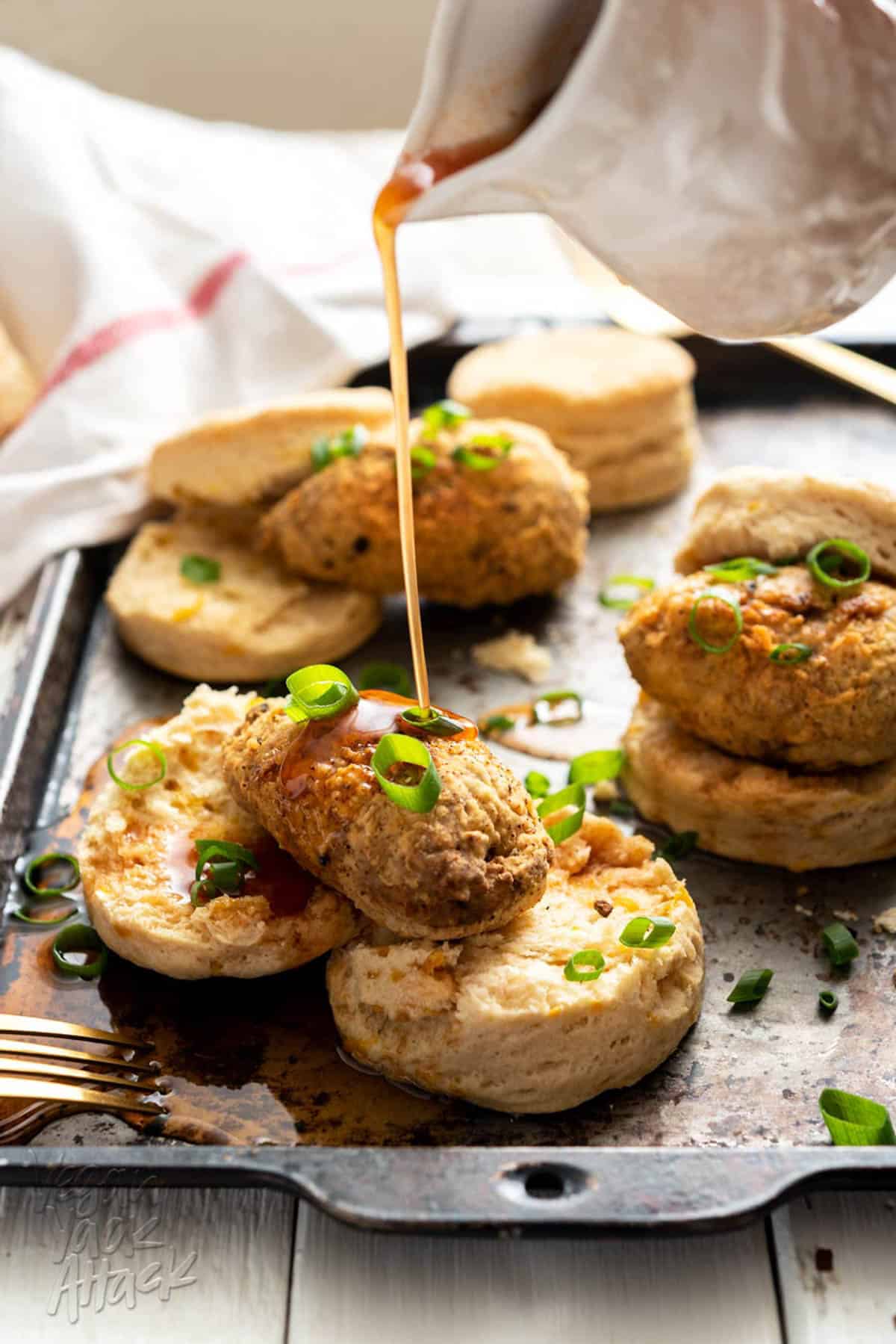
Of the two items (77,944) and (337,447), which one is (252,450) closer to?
(337,447)

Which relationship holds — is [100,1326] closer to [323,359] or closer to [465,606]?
[465,606]

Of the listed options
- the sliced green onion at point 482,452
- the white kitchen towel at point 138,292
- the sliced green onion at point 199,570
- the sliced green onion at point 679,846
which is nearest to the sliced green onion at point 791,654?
the sliced green onion at point 679,846

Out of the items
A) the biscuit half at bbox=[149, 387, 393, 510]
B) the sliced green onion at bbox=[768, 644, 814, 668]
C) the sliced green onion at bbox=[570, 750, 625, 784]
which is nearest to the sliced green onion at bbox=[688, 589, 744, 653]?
the sliced green onion at bbox=[768, 644, 814, 668]

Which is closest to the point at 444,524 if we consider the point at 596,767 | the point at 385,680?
the point at 385,680

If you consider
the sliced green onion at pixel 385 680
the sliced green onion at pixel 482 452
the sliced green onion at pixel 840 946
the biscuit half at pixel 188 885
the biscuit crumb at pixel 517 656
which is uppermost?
the sliced green onion at pixel 482 452

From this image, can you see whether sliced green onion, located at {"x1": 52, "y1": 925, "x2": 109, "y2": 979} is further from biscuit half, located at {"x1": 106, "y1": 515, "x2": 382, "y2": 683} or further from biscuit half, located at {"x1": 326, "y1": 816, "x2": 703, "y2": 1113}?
biscuit half, located at {"x1": 106, "y1": 515, "x2": 382, "y2": 683}

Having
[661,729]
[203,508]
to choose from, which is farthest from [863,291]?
[203,508]

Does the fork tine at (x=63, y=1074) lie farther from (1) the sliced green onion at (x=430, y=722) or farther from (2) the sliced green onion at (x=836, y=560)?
(2) the sliced green onion at (x=836, y=560)
